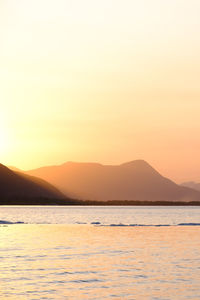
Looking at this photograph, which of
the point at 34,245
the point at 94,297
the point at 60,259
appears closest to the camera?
the point at 94,297

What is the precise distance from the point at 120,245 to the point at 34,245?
10153 mm

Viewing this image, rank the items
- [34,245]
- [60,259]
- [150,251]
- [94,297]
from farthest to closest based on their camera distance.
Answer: [34,245], [150,251], [60,259], [94,297]

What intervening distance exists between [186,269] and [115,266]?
5791 mm

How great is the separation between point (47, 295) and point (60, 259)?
61.7 feet

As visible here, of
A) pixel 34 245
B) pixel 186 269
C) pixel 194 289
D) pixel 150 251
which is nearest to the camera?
pixel 194 289

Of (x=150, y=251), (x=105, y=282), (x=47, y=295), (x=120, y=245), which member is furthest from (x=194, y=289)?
(x=120, y=245)

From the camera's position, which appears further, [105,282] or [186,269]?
[186,269]

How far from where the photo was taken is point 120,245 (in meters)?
68.6

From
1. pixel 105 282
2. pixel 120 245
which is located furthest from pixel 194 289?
pixel 120 245

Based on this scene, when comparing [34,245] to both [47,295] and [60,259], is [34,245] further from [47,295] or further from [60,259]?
[47,295]

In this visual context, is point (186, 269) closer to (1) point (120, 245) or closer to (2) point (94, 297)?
(2) point (94, 297)

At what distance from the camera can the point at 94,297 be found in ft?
107

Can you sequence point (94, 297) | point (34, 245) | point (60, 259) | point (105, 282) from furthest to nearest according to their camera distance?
point (34, 245)
point (60, 259)
point (105, 282)
point (94, 297)

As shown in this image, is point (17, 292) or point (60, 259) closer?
point (17, 292)
